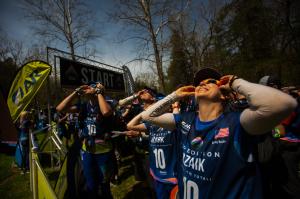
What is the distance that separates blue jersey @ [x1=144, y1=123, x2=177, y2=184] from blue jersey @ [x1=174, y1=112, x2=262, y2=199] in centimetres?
104

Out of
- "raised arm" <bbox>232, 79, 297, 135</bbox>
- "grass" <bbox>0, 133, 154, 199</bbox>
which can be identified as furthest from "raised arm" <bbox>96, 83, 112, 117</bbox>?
"raised arm" <bbox>232, 79, 297, 135</bbox>

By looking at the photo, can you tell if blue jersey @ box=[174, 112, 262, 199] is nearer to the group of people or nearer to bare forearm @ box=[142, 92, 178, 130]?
the group of people

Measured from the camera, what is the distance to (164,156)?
3109 millimetres

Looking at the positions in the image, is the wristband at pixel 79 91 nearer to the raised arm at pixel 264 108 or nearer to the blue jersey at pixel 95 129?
the blue jersey at pixel 95 129

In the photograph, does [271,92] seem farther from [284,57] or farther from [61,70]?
[284,57]

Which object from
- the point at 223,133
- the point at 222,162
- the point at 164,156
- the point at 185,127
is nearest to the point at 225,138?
the point at 223,133

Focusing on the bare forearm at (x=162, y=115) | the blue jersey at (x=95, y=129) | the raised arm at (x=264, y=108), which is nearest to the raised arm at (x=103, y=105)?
the blue jersey at (x=95, y=129)

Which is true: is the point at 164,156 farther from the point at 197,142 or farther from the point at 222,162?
the point at 222,162

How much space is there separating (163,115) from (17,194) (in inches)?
212

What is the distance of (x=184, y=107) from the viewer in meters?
3.59

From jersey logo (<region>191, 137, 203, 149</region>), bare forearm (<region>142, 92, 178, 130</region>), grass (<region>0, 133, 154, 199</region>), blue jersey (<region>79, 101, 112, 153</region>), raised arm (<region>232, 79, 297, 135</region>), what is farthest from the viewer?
grass (<region>0, 133, 154, 199</region>)

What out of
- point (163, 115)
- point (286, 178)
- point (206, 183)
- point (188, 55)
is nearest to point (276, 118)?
point (206, 183)

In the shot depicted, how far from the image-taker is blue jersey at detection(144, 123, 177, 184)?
3.05 meters

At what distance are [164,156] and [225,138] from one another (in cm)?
147
